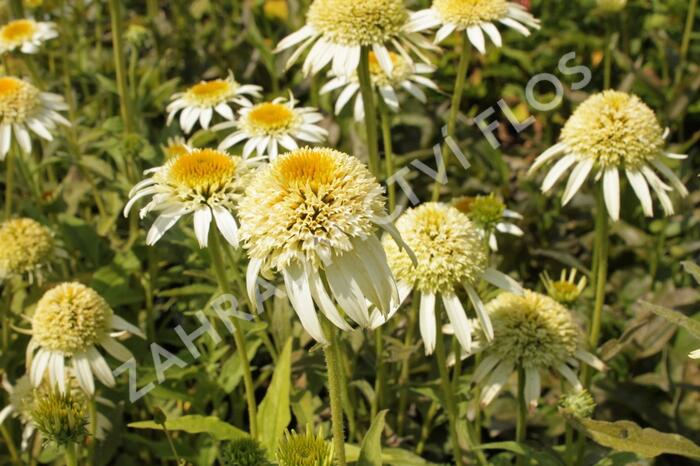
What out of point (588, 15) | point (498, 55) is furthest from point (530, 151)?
point (588, 15)

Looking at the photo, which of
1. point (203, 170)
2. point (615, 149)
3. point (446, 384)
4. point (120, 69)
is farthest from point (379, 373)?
point (120, 69)

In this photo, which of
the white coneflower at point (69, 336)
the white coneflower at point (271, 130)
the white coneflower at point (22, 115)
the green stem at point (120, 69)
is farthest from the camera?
the green stem at point (120, 69)

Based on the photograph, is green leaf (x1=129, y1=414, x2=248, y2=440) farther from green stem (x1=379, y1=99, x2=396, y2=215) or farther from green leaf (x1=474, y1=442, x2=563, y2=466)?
green stem (x1=379, y1=99, x2=396, y2=215)

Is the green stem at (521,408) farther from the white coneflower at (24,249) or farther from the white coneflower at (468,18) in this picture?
the white coneflower at (24,249)

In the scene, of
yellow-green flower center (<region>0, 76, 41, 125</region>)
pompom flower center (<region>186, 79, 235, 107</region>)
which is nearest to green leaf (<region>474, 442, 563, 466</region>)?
pompom flower center (<region>186, 79, 235, 107</region>)

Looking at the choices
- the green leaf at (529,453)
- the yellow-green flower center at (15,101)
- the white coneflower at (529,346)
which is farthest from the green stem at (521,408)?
the yellow-green flower center at (15,101)
